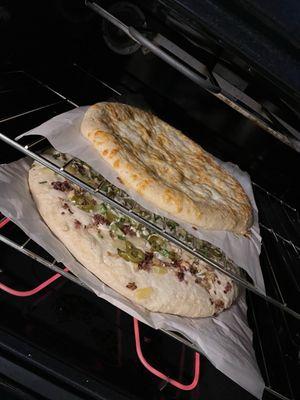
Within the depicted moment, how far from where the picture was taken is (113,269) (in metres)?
1.12

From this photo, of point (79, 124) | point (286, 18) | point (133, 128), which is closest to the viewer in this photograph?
point (286, 18)

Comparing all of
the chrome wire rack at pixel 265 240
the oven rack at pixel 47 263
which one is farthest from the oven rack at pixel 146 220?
the oven rack at pixel 47 263

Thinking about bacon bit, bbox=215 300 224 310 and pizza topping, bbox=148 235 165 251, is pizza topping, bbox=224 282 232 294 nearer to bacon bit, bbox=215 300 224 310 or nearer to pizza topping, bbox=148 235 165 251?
bacon bit, bbox=215 300 224 310

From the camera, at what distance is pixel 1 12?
3.50 ft

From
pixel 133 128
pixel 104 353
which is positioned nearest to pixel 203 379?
pixel 104 353

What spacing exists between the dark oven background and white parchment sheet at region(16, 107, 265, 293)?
0.26 m

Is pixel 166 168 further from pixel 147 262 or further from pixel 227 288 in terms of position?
pixel 227 288

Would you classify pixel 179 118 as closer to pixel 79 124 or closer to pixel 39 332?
pixel 79 124

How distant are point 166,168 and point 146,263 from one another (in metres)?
0.34

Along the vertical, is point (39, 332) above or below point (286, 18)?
below

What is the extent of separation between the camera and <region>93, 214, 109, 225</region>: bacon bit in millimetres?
1212

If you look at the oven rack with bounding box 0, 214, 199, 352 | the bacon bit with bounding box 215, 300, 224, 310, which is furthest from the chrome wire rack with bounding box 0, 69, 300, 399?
the bacon bit with bounding box 215, 300, 224, 310

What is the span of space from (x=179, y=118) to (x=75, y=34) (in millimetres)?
607

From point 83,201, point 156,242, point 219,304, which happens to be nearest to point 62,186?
point 83,201
